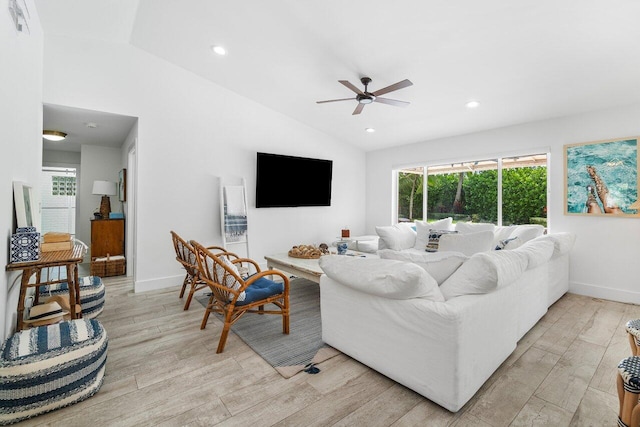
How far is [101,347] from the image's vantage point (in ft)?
6.09

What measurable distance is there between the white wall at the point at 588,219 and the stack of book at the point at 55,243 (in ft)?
17.7

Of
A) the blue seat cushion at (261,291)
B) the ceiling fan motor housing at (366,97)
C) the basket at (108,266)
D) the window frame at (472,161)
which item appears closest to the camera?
the blue seat cushion at (261,291)

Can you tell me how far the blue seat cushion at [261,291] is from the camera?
2.41 m

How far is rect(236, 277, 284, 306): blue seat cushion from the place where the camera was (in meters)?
2.41

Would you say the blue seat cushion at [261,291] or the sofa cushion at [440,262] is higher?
the sofa cushion at [440,262]

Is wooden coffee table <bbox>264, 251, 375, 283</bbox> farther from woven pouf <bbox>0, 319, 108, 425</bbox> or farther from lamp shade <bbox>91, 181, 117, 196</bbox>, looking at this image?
lamp shade <bbox>91, 181, 117, 196</bbox>

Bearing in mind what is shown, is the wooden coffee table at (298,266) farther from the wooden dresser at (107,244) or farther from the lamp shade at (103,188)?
the lamp shade at (103,188)

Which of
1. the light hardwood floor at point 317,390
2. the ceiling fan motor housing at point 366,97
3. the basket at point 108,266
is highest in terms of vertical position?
the ceiling fan motor housing at point 366,97

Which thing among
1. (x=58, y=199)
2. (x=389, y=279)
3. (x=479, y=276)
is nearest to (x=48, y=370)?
(x=389, y=279)

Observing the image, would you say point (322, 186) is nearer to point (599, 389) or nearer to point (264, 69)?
point (264, 69)

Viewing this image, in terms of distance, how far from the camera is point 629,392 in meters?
1.22

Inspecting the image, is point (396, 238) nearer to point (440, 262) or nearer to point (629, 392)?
point (440, 262)

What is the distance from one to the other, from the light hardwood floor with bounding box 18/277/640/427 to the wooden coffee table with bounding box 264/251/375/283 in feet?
3.25

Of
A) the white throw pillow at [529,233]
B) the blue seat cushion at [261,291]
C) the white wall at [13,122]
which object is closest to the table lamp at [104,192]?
the white wall at [13,122]
